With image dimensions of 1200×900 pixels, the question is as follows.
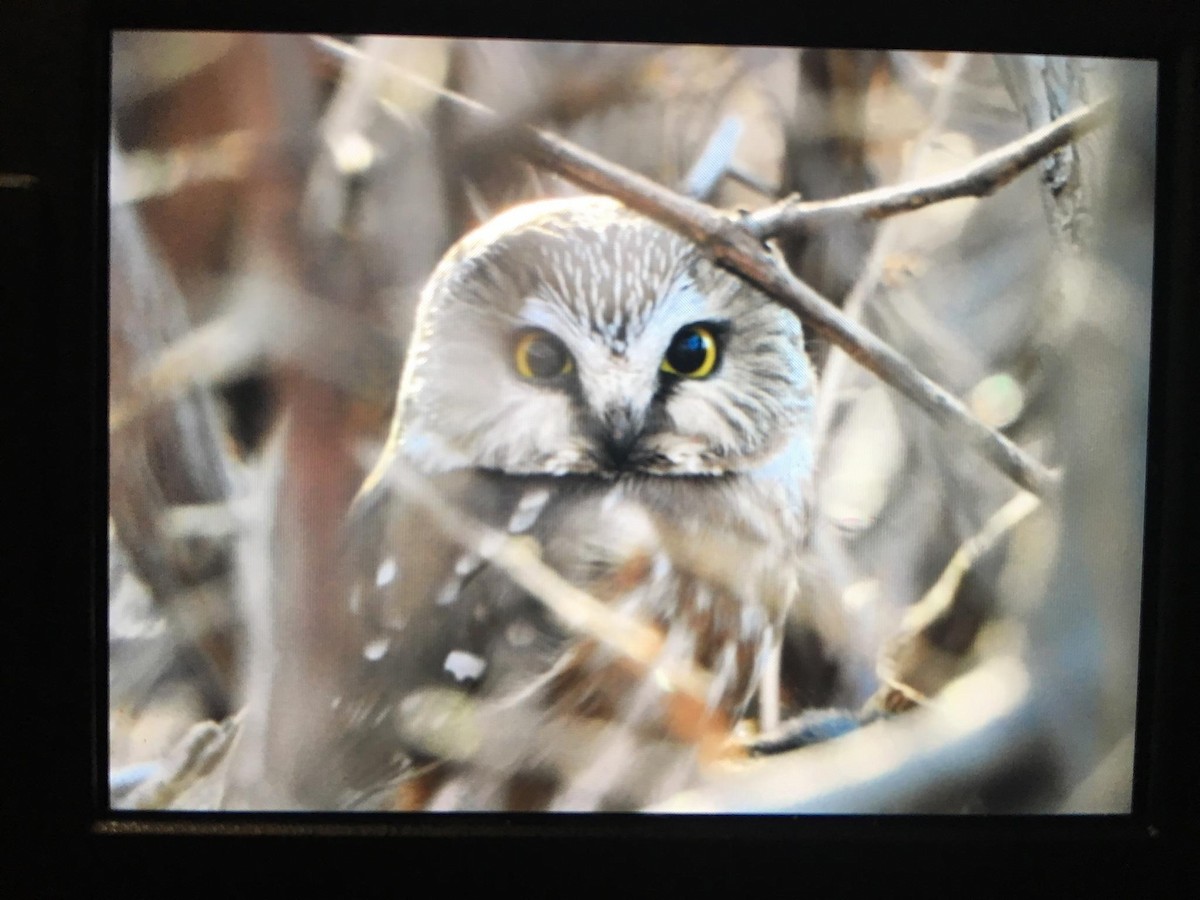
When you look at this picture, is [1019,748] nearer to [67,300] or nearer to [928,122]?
[928,122]

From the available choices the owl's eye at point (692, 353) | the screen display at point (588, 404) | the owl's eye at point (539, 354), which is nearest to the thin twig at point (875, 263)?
the screen display at point (588, 404)

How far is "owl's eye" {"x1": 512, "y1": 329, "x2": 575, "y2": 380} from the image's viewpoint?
2.54 ft

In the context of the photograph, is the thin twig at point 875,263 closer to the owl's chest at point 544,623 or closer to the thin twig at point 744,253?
the thin twig at point 744,253

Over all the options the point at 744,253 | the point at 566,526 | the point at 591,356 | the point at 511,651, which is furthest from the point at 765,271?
the point at 511,651

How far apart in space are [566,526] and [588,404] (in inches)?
4.4

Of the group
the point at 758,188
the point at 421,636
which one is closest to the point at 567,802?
the point at 421,636

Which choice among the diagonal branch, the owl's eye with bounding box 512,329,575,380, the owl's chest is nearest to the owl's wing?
the owl's chest

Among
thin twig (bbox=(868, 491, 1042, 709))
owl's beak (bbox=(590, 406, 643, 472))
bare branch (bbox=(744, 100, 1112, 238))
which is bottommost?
thin twig (bbox=(868, 491, 1042, 709))

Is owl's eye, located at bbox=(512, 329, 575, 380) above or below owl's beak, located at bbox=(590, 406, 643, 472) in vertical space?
above

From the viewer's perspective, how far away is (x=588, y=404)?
78 cm

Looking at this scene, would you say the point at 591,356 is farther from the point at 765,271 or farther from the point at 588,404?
the point at 765,271

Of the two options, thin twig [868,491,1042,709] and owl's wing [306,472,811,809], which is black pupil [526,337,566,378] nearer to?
owl's wing [306,472,811,809]

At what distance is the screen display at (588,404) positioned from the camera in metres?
0.78

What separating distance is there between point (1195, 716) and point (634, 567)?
0.55 meters
